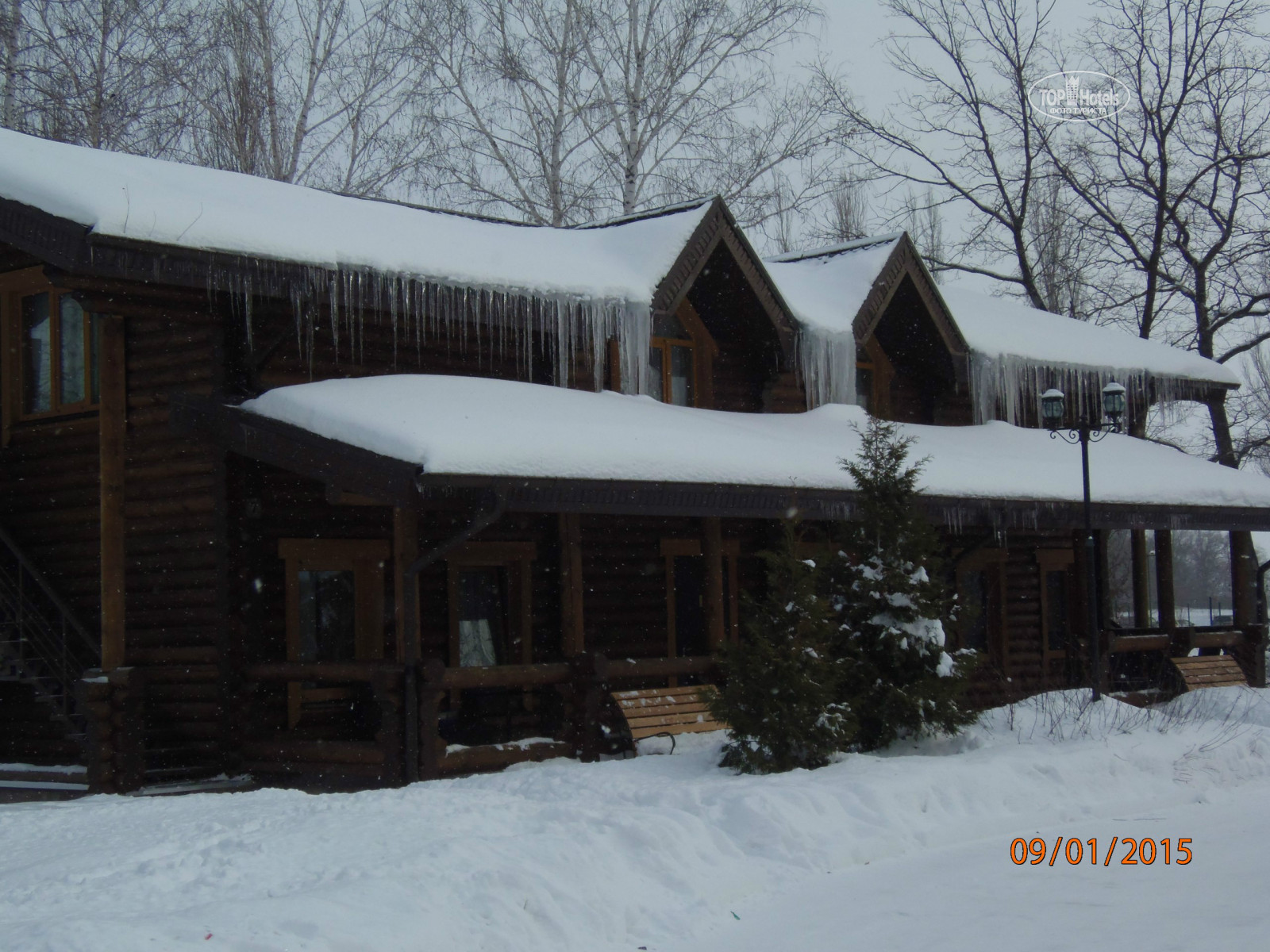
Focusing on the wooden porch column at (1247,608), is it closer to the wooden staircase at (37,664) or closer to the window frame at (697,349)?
the window frame at (697,349)

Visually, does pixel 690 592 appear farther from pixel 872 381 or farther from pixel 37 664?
pixel 37 664

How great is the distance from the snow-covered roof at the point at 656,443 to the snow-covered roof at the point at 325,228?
1.12m

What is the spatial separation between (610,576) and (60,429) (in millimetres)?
5889

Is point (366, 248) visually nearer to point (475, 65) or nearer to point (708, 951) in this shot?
point (708, 951)

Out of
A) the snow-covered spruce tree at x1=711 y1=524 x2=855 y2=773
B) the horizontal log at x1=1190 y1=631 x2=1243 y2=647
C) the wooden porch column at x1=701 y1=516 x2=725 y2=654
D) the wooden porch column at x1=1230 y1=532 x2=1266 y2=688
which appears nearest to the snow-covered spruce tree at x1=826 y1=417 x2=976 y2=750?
the snow-covered spruce tree at x1=711 y1=524 x2=855 y2=773

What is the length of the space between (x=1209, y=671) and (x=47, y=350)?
1439 centimetres

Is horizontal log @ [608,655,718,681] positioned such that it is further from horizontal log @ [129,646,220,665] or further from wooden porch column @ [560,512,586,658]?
horizontal log @ [129,646,220,665]

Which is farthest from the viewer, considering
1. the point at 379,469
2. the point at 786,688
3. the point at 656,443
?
the point at 656,443

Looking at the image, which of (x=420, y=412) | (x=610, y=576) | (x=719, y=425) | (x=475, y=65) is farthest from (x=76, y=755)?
(x=475, y=65)

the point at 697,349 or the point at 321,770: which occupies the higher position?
the point at 697,349

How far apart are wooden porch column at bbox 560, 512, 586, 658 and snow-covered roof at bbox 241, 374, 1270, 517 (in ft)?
3.15

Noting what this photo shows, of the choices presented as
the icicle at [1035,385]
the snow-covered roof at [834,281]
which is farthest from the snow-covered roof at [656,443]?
the snow-covered roof at [834,281]
